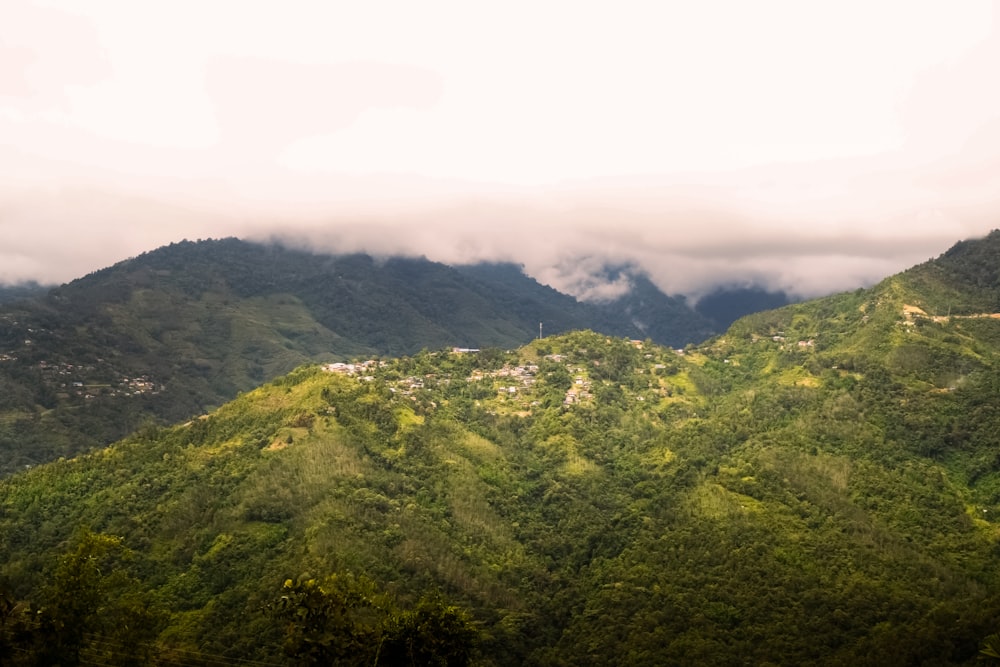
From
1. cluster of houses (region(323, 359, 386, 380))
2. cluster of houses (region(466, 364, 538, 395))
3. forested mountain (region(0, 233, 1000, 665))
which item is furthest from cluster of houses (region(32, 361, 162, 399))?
cluster of houses (region(466, 364, 538, 395))

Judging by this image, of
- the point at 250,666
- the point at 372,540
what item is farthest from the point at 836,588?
the point at 250,666

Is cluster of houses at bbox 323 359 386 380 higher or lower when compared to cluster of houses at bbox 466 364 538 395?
higher

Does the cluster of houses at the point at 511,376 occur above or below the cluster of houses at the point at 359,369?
below

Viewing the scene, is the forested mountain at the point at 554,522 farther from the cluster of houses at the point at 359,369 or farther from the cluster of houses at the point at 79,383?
the cluster of houses at the point at 79,383

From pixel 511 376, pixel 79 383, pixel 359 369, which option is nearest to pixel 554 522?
pixel 511 376

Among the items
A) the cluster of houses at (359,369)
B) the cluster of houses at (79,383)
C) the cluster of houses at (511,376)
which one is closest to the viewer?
the cluster of houses at (511,376)

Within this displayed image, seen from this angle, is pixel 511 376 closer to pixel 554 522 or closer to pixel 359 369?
pixel 359 369

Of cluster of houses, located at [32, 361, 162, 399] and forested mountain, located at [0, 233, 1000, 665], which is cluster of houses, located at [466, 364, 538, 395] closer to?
forested mountain, located at [0, 233, 1000, 665]

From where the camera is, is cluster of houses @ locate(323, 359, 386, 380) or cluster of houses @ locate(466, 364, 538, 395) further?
cluster of houses @ locate(323, 359, 386, 380)

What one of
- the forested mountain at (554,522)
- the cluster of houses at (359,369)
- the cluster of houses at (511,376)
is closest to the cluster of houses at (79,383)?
the cluster of houses at (359,369)
